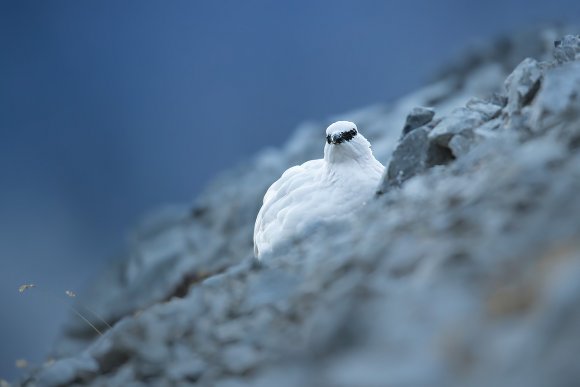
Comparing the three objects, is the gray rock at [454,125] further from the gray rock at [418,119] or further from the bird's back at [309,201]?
the bird's back at [309,201]

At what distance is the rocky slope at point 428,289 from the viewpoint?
5.91 ft

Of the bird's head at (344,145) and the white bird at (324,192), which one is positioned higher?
the bird's head at (344,145)

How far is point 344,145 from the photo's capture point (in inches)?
221

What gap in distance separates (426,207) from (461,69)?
2079 cm

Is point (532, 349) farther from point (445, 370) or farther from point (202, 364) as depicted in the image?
point (202, 364)

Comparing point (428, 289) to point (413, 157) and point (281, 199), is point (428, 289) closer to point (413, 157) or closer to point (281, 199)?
point (413, 157)

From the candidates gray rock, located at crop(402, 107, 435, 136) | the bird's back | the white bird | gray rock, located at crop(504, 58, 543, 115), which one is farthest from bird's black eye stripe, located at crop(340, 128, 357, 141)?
gray rock, located at crop(504, 58, 543, 115)

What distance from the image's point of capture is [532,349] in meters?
1.67

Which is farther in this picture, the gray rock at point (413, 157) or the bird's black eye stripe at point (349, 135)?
the bird's black eye stripe at point (349, 135)

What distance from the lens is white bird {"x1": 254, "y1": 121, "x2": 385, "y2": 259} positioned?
5168 mm

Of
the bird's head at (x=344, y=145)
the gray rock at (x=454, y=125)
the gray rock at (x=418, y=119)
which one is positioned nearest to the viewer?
the gray rock at (x=454, y=125)

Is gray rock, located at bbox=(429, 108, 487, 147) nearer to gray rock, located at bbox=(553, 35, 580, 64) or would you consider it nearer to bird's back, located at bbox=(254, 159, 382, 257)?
gray rock, located at bbox=(553, 35, 580, 64)

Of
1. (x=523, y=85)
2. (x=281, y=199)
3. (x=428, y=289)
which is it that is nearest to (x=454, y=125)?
(x=523, y=85)

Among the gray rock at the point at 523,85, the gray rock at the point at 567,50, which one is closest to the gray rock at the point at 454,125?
the gray rock at the point at 523,85
